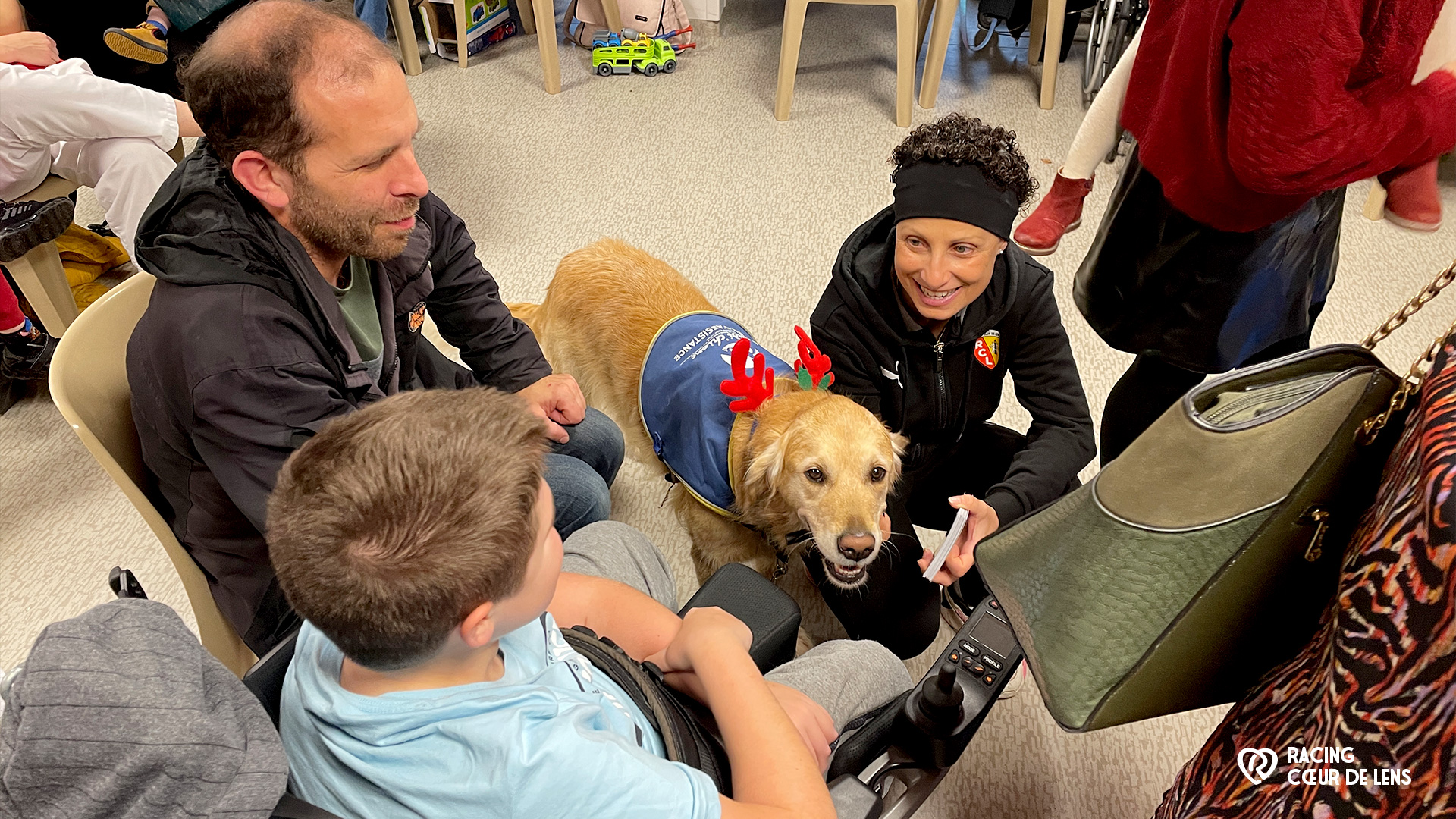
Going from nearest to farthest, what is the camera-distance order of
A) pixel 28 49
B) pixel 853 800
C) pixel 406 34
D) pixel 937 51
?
pixel 853 800
pixel 28 49
pixel 937 51
pixel 406 34

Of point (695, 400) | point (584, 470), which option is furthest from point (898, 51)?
point (584, 470)

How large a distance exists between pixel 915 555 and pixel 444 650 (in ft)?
3.85

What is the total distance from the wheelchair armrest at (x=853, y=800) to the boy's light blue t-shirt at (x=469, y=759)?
230 mm

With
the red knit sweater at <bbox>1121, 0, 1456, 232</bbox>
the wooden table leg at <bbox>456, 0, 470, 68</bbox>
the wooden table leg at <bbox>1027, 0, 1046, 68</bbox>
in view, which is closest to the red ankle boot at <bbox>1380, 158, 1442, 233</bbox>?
the red knit sweater at <bbox>1121, 0, 1456, 232</bbox>

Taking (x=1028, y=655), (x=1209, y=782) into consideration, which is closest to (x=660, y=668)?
(x=1028, y=655)

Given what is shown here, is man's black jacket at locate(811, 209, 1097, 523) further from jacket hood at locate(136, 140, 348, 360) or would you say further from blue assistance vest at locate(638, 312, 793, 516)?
jacket hood at locate(136, 140, 348, 360)

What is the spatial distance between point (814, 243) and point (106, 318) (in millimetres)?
2040

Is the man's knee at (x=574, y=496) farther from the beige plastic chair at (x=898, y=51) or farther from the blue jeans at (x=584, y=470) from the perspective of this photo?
the beige plastic chair at (x=898, y=51)

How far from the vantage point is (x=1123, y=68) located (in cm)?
141

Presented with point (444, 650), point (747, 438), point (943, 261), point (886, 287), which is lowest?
point (747, 438)

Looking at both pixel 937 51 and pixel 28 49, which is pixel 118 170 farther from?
pixel 937 51

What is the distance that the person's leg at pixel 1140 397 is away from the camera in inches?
65.3

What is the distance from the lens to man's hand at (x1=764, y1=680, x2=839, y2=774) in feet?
3.09

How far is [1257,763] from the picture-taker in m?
0.66
